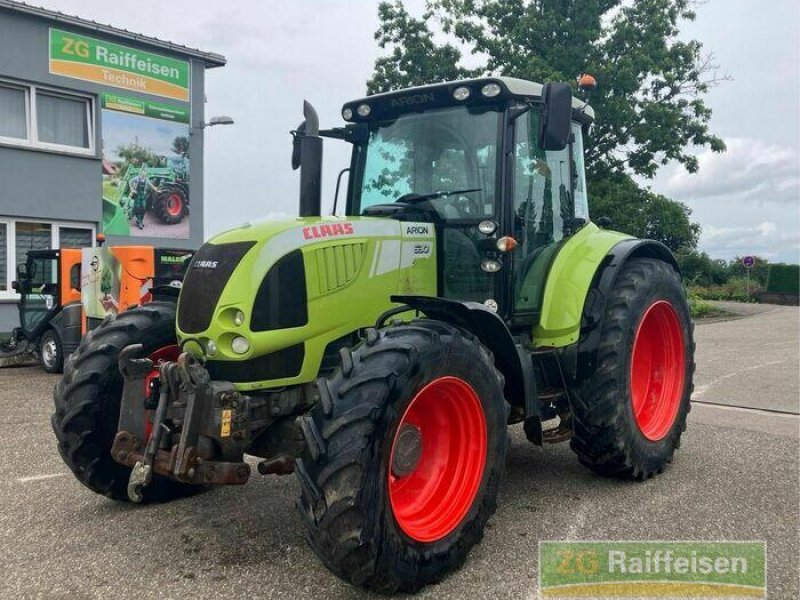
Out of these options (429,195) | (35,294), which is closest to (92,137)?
(35,294)

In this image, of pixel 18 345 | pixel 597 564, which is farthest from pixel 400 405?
pixel 18 345

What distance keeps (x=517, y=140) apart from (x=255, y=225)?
1662mm

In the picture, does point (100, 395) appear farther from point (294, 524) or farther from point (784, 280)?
point (784, 280)

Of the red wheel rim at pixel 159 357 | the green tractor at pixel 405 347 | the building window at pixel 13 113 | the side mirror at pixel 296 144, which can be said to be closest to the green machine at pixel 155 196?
the building window at pixel 13 113

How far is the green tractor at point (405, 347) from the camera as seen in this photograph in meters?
3.08

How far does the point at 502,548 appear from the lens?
3613mm

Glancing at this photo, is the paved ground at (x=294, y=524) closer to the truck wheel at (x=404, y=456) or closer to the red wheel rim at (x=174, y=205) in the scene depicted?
the truck wheel at (x=404, y=456)

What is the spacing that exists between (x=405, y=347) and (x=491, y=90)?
72.6 inches

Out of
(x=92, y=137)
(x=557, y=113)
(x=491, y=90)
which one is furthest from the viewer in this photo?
(x=92, y=137)

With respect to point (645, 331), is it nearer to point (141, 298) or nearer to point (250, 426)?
point (250, 426)

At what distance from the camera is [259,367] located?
3.45 meters

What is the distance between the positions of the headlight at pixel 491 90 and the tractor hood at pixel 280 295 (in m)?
1.00

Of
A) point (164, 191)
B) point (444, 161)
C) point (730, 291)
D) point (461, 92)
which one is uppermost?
point (164, 191)

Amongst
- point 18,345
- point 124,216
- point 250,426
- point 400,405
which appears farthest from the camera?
point 124,216
